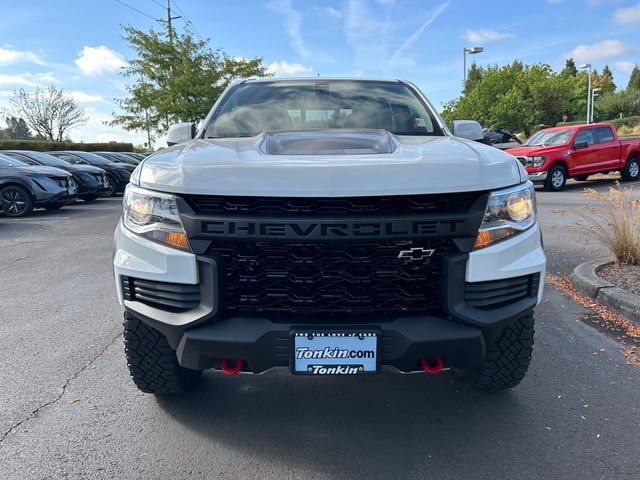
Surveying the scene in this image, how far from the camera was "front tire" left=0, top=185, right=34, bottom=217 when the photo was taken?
448 inches

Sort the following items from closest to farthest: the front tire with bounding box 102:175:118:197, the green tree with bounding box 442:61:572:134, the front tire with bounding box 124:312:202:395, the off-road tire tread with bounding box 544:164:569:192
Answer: the front tire with bounding box 124:312:202:395
the off-road tire tread with bounding box 544:164:569:192
the front tire with bounding box 102:175:118:197
the green tree with bounding box 442:61:572:134

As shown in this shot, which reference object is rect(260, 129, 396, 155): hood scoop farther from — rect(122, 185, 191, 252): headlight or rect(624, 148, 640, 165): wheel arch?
rect(624, 148, 640, 165): wheel arch

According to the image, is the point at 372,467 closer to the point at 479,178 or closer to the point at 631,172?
the point at 479,178

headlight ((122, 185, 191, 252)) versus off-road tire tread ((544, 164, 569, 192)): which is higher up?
headlight ((122, 185, 191, 252))

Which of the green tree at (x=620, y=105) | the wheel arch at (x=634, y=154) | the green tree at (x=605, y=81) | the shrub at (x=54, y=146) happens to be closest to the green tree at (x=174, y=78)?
the shrub at (x=54, y=146)

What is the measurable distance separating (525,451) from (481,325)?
766mm

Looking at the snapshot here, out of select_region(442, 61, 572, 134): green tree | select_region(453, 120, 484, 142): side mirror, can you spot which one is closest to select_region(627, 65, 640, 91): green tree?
select_region(442, 61, 572, 134): green tree

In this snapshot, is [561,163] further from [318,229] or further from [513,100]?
[513,100]

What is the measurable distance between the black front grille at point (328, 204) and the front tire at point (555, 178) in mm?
13471

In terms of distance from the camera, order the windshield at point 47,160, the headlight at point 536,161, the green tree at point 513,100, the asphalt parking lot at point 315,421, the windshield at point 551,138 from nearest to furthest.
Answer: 1. the asphalt parking lot at point 315,421
2. the windshield at point 47,160
3. the headlight at point 536,161
4. the windshield at point 551,138
5. the green tree at point 513,100

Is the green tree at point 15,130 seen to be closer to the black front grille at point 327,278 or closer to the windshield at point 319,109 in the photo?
the windshield at point 319,109

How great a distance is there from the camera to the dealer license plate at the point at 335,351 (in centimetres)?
212

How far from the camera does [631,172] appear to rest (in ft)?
52.0

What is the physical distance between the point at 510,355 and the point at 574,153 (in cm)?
1355
